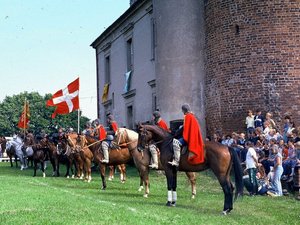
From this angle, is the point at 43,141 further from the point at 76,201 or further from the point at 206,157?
the point at 206,157

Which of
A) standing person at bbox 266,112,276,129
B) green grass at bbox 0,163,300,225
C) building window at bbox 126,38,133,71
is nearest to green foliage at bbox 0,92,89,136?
building window at bbox 126,38,133,71

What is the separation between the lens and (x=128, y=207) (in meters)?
13.3

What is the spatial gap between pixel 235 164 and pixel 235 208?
124cm

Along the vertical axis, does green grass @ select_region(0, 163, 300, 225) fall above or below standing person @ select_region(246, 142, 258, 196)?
below

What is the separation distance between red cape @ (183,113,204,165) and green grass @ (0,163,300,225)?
121 centimetres

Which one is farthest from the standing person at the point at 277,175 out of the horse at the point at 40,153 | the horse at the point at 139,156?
the horse at the point at 40,153

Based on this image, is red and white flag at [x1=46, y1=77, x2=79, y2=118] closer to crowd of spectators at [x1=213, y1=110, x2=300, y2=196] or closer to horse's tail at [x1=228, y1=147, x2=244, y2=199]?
crowd of spectators at [x1=213, y1=110, x2=300, y2=196]

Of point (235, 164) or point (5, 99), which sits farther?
point (5, 99)

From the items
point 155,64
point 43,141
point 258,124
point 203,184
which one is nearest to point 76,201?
point 203,184

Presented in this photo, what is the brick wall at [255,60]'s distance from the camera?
22828mm

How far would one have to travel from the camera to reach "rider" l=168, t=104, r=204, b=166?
13656mm

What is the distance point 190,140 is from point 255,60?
34.2 ft

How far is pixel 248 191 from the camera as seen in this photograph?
1738 cm

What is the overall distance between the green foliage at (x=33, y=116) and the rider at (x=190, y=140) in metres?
69.8
